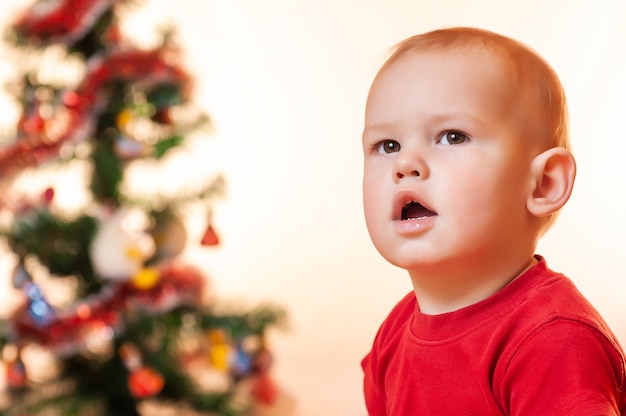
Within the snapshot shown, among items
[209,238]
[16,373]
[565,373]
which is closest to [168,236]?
[209,238]

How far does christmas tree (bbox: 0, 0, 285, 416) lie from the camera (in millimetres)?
1712

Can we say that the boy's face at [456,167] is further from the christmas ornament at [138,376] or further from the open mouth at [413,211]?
the christmas ornament at [138,376]

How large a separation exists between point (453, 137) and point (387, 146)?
3.6 inches

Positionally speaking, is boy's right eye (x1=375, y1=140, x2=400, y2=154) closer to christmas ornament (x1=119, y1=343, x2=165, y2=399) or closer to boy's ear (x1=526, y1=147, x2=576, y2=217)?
boy's ear (x1=526, y1=147, x2=576, y2=217)

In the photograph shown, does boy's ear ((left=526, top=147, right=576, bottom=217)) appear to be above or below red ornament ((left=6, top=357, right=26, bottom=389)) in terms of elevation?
below

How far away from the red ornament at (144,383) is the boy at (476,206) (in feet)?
2.85

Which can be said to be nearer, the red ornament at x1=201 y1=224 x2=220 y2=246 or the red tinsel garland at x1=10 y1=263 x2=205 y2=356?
the red tinsel garland at x1=10 y1=263 x2=205 y2=356

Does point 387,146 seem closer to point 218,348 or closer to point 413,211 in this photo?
point 413,211

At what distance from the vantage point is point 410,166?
936mm

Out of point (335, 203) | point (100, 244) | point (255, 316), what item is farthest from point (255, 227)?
point (100, 244)

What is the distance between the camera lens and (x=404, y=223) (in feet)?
3.14

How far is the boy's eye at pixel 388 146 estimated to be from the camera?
1.00 metres

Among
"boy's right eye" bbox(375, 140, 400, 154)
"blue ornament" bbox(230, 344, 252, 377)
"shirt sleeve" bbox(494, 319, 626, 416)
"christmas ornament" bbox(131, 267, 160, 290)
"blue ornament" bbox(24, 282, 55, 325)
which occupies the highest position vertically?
"christmas ornament" bbox(131, 267, 160, 290)

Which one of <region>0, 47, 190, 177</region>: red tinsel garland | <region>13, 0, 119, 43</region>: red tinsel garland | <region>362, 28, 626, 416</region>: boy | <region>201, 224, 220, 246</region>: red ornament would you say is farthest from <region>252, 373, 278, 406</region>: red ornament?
<region>362, 28, 626, 416</region>: boy
